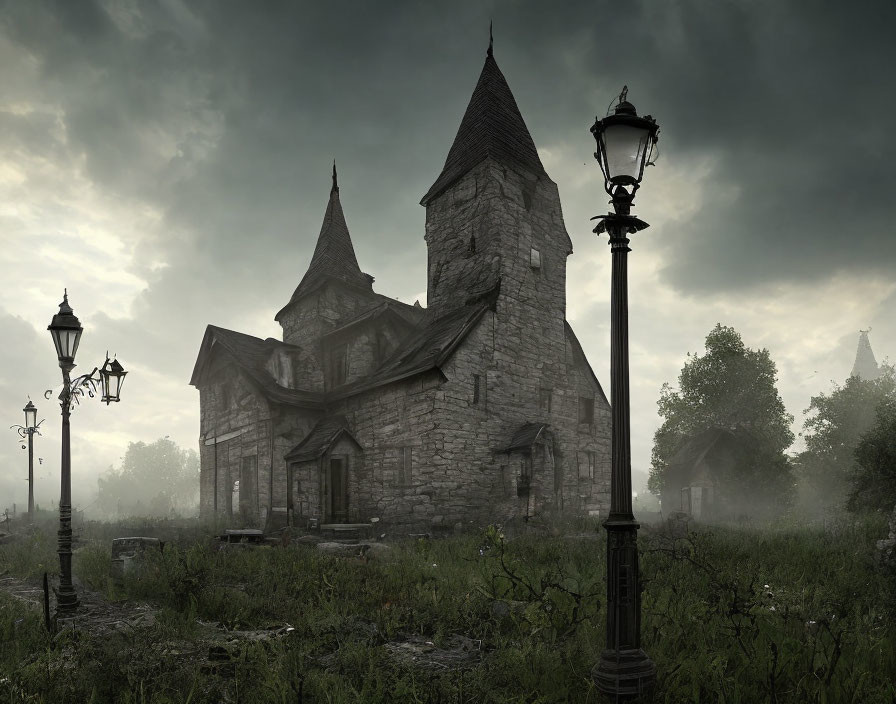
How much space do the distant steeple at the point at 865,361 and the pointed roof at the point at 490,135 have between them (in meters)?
89.3

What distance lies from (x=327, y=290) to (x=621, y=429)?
2430cm

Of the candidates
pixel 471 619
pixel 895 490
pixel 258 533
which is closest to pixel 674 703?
pixel 471 619

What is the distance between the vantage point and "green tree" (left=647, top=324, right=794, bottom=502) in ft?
128

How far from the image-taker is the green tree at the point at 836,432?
41.6 metres

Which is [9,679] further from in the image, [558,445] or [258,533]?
[558,445]

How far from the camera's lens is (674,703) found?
16.0 feet

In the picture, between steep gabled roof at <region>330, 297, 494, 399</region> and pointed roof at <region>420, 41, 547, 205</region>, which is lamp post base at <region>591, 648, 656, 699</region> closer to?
steep gabled roof at <region>330, 297, 494, 399</region>

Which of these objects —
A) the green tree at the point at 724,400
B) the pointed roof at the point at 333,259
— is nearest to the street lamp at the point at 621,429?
the pointed roof at the point at 333,259

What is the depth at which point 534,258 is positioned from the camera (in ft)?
70.9

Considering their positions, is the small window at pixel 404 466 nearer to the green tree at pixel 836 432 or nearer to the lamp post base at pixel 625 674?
the lamp post base at pixel 625 674

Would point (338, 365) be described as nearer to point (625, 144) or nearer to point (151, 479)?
point (625, 144)

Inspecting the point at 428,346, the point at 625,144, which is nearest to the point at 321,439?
the point at 428,346

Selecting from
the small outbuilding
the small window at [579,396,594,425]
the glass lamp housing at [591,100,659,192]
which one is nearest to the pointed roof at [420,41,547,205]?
the small window at [579,396,594,425]

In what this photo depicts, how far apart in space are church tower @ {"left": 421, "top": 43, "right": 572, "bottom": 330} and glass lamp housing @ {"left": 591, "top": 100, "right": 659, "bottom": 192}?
1477 centimetres
